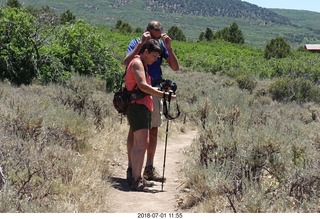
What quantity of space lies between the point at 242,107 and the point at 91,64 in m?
4.14

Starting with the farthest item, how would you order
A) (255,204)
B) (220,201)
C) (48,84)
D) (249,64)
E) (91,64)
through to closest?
1. (249,64)
2. (91,64)
3. (48,84)
4. (220,201)
5. (255,204)

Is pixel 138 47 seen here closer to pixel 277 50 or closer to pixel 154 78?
pixel 154 78

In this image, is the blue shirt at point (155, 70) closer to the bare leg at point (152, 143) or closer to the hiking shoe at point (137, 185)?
the bare leg at point (152, 143)

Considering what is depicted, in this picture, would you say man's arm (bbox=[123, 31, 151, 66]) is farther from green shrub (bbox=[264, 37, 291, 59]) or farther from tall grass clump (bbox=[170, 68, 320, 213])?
green shrub (bbox=[264, 37, 291, 59])

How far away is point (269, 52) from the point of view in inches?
1486

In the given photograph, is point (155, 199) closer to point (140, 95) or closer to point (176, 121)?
point (140, 95)

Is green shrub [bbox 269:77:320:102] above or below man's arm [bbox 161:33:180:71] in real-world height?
below

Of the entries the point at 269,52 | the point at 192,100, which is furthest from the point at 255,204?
the point at 269,52

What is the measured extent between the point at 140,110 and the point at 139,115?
0.06 meters

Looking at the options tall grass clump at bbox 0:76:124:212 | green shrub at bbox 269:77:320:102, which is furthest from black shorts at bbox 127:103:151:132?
green shrub at bbox 269:77:320:102

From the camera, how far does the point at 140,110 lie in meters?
5.99

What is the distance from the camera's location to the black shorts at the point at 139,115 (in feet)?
19.7

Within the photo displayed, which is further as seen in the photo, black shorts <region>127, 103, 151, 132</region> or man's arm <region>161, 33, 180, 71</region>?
man's arm <region>161, 33, 180, 71</region>

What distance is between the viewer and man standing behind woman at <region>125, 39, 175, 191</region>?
5918mm
